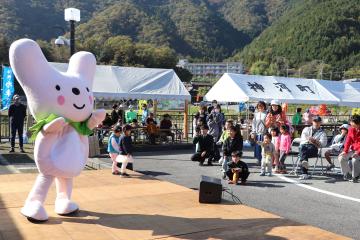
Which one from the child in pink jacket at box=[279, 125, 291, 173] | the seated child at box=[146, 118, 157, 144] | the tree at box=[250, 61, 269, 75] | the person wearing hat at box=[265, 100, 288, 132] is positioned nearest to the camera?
the child in pink jacket at box=[279, 125, 291, 173]

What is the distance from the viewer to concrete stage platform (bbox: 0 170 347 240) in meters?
5.53

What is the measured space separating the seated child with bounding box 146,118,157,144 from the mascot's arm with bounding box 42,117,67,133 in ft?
33.2

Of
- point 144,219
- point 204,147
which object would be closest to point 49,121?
point 144,219

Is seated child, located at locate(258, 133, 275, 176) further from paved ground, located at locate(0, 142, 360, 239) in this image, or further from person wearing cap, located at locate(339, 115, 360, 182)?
person wearing cap, located at locate(339, 115, 360, 182)

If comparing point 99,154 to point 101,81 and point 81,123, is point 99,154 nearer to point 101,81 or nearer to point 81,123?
point 101,81

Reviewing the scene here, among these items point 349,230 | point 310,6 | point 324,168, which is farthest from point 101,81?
point 310,6

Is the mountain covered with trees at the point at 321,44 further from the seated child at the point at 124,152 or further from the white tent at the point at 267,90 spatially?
the seated child at the point at 124,152

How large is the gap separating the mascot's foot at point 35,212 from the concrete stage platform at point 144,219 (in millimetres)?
84

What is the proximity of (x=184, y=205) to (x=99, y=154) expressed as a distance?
280 inches

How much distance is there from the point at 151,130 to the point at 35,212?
10.2m

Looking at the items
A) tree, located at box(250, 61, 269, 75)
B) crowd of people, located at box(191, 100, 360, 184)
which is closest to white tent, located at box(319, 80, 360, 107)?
crowd of people, located at box(191, 100, 360, 184)

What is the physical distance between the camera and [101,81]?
15.9m

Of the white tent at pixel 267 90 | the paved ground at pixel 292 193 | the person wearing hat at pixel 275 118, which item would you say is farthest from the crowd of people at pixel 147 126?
the person wearing hat at pixel 275 118

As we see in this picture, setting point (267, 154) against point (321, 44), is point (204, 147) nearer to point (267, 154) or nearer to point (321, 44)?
point (267, 154)
